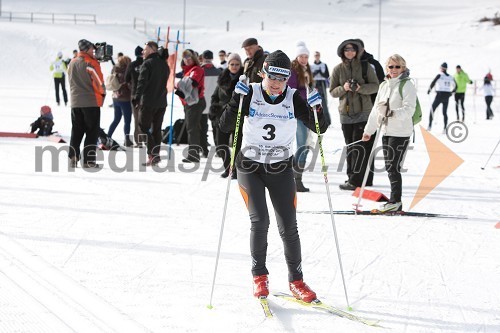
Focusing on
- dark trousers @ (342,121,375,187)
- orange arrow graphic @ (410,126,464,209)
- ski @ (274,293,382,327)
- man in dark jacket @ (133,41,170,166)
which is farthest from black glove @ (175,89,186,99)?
ski @ (274,293,382,327)

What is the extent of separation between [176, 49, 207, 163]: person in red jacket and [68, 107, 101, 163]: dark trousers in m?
1.38

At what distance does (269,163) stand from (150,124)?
619 cm

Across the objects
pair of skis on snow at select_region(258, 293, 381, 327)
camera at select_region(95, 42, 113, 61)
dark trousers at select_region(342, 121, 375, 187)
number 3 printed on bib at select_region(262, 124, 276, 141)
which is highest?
camera at select_region(95, 42, 113, 61)

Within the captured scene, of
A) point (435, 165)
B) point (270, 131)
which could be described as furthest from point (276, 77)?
point (435, 165)

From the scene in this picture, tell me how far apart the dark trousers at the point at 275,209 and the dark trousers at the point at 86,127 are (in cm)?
569

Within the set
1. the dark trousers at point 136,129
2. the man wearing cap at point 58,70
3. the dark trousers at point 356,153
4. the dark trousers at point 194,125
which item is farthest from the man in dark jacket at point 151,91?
the man wearing cap at point 58,70

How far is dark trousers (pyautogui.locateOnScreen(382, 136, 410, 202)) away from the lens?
283 inches

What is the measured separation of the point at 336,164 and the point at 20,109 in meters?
11.9

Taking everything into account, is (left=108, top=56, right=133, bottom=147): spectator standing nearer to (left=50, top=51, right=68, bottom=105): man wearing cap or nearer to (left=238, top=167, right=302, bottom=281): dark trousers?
(left=238, top=167, right=302, bottom=281): dark trousers

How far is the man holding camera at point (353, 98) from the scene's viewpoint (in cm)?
848

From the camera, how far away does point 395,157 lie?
7148 mm

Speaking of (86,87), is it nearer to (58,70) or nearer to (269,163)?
(269,163)

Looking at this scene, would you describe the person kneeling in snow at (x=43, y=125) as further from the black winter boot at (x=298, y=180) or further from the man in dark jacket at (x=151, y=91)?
the black winter boot at (x=298, y=180)

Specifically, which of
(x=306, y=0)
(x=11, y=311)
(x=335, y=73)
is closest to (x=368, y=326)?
(x=11, y=311)
